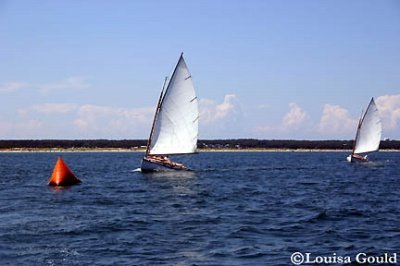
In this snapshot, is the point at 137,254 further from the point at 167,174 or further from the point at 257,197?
the point at 167,174

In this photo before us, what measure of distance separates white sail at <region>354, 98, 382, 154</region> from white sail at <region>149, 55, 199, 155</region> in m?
45.2

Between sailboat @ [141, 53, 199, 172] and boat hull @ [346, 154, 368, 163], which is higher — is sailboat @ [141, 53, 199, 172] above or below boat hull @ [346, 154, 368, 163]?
above

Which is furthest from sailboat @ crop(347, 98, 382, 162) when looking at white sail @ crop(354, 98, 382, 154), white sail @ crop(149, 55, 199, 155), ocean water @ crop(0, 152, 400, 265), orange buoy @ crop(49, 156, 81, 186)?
orange buoy @ crop(49, 156, 81, 186)

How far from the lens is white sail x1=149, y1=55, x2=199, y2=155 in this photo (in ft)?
227

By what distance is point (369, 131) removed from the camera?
352 feet

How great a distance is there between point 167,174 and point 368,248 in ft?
145

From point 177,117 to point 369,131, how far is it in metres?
50.2

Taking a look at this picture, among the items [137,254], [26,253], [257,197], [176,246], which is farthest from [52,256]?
[257,197]

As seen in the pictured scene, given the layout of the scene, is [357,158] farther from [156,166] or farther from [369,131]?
[156,166]

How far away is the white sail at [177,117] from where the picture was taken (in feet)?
227

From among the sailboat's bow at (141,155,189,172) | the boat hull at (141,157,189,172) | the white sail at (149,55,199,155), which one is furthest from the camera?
the white sail at (149,55,199,155)

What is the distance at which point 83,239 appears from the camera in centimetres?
2584

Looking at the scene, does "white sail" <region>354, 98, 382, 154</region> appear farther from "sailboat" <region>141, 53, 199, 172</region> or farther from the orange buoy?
the orange buoy

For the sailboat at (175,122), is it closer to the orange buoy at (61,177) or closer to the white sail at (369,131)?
the orange buoy at (61,177)
